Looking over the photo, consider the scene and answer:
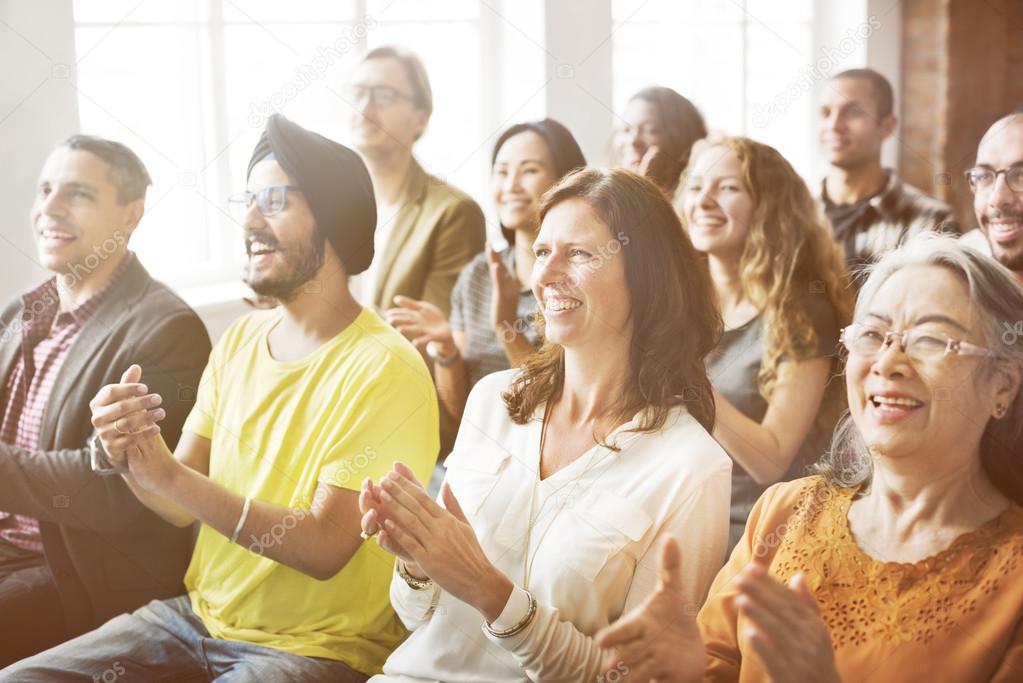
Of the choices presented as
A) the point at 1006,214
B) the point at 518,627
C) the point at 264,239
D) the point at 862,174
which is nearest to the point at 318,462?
the point at 264,239

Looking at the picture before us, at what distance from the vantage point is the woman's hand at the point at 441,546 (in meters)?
1.45

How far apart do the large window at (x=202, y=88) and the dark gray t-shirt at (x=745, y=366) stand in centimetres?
87

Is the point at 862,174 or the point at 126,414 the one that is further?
the point at 862,174

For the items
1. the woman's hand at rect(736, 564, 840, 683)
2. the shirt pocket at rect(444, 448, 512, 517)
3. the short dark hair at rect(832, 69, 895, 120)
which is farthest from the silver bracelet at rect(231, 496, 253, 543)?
the short dark hair at rect(832, 69, 895, 120)

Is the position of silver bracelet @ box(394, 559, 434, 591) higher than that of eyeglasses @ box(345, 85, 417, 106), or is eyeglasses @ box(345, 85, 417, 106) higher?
eyeglasses @ box(345, 85, 417, 106)

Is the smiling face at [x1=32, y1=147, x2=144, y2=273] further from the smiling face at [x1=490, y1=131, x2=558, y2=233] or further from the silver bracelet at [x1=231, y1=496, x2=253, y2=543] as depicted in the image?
the smiling face at [x1=490, y1=131, x2=558, y2=233]

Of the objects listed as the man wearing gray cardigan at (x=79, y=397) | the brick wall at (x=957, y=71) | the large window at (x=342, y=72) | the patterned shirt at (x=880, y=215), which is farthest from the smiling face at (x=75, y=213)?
the brick wall at (x=957, y=71)

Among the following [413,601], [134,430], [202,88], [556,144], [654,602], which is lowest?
[413,601]

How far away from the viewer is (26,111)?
2.01 m

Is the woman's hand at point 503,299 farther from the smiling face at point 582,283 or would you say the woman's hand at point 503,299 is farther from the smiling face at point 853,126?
the smiling face at point 853,126

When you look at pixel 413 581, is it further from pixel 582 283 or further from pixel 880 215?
pixel 880 215

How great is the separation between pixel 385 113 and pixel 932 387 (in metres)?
1.81

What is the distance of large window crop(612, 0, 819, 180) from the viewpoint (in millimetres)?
4039

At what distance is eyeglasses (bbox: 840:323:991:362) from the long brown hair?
10.3 inches
